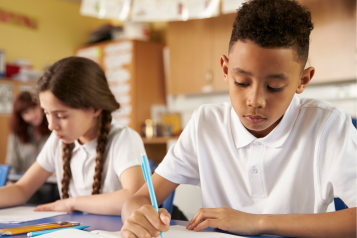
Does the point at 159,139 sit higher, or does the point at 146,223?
the point at 146,223

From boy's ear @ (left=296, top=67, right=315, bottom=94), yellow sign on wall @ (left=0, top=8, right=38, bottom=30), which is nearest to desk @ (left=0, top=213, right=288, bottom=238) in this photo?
boy's ear @ (left=296, top=67, right=315, bottom=94)

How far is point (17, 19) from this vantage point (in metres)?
4.57

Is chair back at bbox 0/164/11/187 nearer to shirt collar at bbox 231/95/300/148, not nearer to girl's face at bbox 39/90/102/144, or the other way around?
girl's face at bbox 39/90/102/144

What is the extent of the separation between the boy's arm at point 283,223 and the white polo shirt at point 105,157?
505 millimetres

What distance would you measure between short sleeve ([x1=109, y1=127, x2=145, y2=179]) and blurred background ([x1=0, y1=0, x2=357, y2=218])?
1.89m

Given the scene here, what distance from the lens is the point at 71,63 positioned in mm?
1324

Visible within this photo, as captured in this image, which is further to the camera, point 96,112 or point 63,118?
point 96,112

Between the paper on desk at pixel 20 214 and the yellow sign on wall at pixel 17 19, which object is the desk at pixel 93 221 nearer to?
the paper on desk at pixel 20 214

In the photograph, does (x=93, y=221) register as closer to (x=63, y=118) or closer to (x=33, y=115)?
(x=63, y=118)

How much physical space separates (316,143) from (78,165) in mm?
888

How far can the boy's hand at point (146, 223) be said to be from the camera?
2.31 feet

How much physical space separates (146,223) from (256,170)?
38cm

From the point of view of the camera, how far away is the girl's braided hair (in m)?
1.27

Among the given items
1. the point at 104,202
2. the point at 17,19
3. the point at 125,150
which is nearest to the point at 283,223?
the point at 104,202
